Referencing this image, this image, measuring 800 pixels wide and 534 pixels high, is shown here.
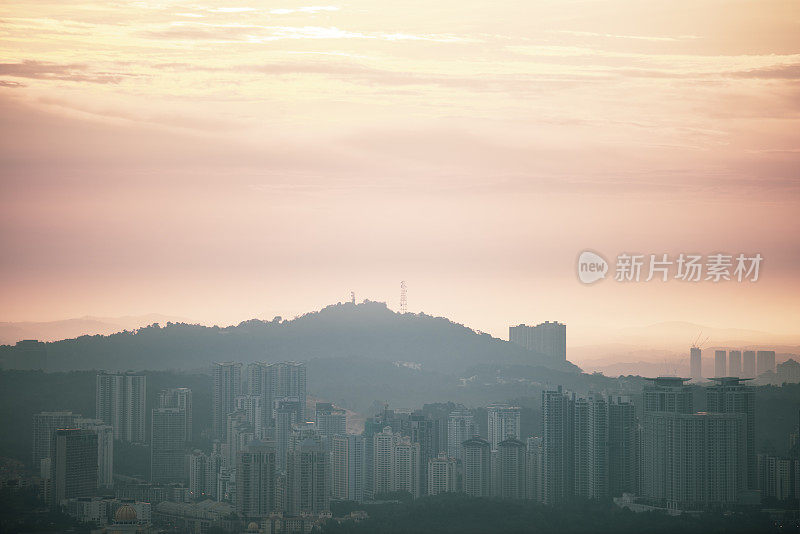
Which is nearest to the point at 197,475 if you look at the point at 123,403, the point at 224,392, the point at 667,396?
the point at 123,403

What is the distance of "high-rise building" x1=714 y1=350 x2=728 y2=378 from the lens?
20000 millimetres

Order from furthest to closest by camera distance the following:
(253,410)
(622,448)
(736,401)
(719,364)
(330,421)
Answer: (253,410), (330,421), (719,364), (736,401), (622,448)

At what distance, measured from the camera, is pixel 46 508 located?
55.4ft

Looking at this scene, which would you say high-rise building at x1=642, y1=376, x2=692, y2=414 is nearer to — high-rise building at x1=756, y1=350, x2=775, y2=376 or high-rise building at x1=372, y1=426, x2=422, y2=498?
high-rise building at x1=756, y1=350, x2=775, y2=376

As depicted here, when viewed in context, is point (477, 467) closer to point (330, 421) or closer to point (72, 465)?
point (330, 421)

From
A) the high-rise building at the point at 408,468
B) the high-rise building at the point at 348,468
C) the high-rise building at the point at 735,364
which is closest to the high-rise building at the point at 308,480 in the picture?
the high-rise building at the point at 348,468

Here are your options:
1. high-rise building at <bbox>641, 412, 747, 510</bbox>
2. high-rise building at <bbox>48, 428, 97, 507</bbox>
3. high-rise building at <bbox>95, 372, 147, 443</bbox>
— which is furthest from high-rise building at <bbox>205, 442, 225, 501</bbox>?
high-rise building at <bbox>641, 412, 747, 510</bbox>

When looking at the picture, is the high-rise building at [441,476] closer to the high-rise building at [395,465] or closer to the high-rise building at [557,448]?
the high-rise building at [395,465]

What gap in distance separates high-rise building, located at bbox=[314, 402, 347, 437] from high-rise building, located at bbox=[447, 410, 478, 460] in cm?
204

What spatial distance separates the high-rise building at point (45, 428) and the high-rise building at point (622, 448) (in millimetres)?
8572

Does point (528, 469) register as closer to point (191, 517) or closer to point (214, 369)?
point (191, 517)

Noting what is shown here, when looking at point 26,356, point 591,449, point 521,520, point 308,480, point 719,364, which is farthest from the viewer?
point 26,356

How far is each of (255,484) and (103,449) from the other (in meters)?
4.24

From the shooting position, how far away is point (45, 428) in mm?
21234
